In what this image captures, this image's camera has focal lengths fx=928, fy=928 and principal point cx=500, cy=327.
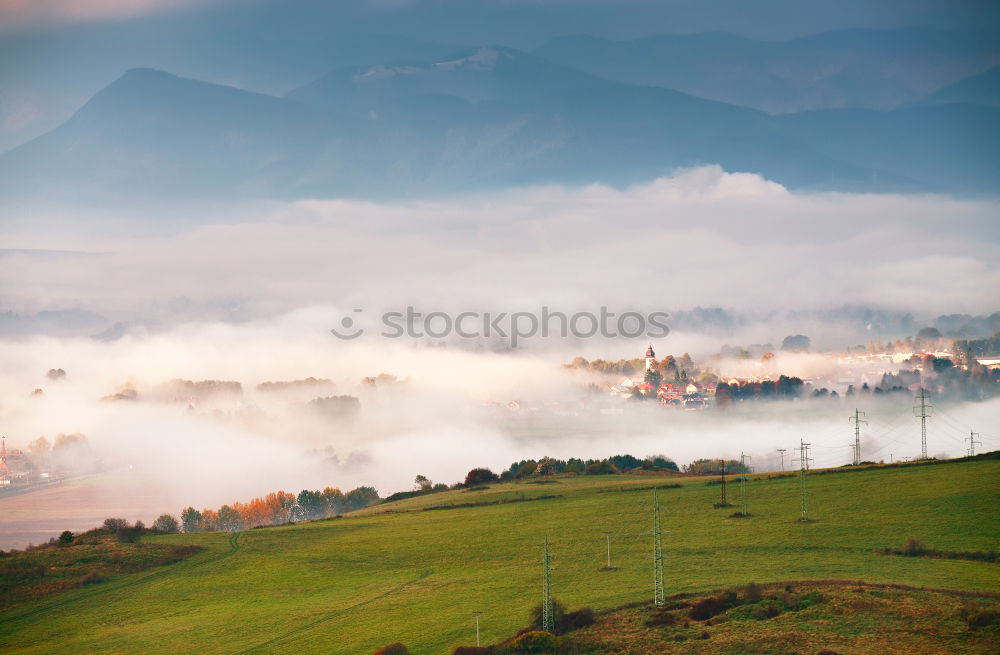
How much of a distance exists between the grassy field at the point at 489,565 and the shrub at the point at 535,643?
2773 mm

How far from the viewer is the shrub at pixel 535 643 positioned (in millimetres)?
62562

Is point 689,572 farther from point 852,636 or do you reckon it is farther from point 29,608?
point 29,608

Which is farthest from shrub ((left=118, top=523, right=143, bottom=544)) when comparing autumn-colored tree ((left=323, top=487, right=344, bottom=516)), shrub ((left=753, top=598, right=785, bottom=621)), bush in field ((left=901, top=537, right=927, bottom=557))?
bush in field ((left=901, top=537, right=927, bottom=557))

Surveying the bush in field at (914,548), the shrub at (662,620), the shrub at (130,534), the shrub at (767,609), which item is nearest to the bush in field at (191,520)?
the shrub at (130,534)

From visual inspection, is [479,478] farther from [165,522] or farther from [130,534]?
[165,522]

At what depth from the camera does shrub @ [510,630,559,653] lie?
205 ft

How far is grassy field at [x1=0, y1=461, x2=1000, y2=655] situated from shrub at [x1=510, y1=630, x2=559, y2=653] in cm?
277

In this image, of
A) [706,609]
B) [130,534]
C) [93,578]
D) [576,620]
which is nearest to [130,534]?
[130,534]

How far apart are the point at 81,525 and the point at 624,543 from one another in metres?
117

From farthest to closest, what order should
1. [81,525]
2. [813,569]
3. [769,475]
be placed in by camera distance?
1. [81,525]
2. [769,475]
3. [813,569]

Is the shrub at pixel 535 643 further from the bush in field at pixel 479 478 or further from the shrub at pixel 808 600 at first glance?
the bush in field at pixel 479 478

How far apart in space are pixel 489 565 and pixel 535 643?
25.6 metres

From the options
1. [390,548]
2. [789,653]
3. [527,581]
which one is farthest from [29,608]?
[789,653]

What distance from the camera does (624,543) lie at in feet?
296
